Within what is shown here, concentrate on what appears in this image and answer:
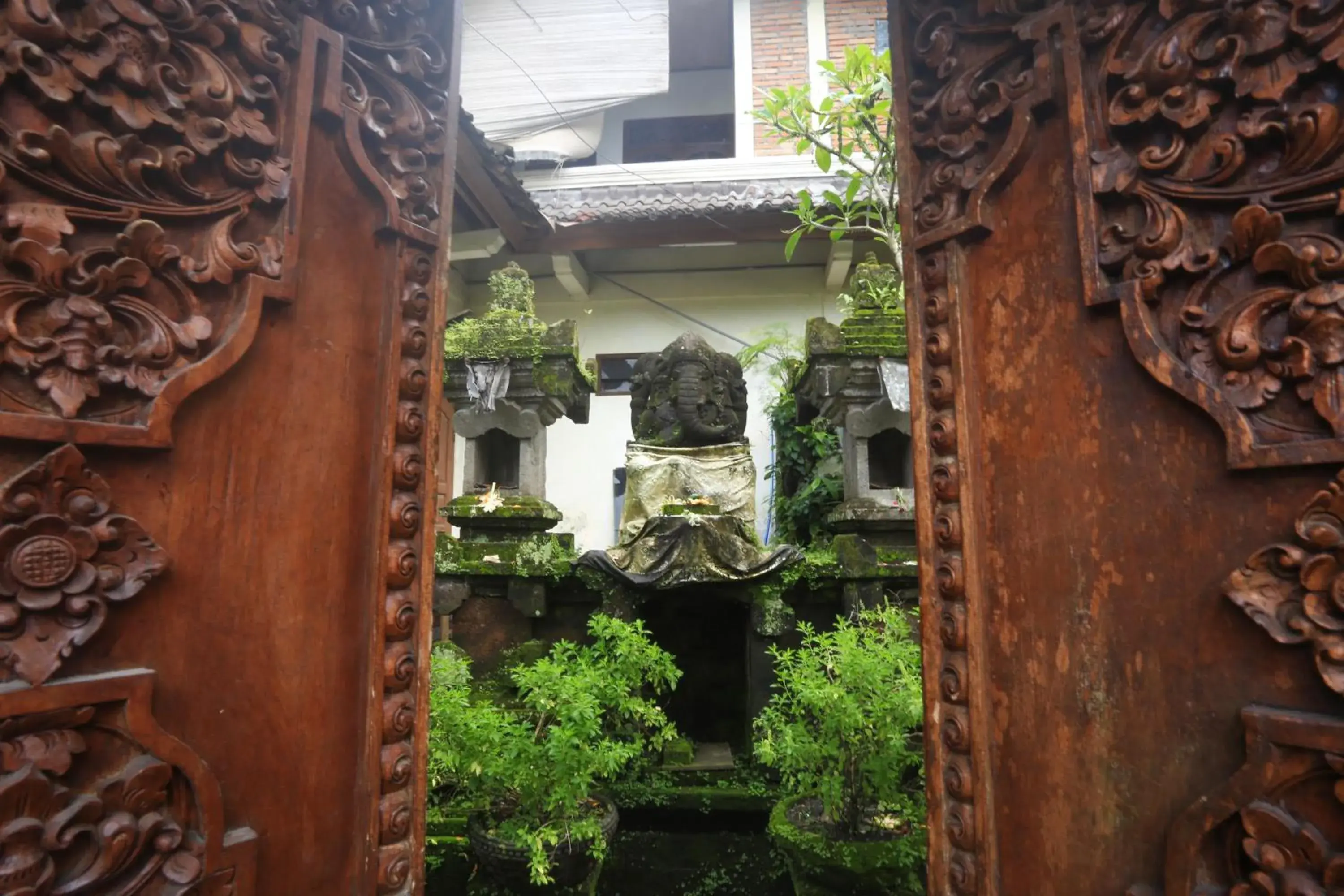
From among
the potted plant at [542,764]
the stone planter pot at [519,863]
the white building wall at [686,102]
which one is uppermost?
the white building wall at [686,102]

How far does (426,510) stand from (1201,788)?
183 centimetres

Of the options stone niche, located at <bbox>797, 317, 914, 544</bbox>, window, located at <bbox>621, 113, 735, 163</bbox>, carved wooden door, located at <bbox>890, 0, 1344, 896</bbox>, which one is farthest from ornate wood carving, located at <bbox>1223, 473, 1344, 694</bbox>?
window, located at <bbox>621, 113, 735, 163</bbox>

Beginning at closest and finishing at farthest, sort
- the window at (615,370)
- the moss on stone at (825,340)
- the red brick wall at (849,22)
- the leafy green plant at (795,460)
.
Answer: the moss on stone at (825,340)
the leafy green plant at (795,460)
the red brick wall at (849,22)
the window at (615,370)

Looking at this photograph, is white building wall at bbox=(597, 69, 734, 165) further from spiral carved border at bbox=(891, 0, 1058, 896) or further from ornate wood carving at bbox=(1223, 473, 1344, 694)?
ornate wood carving at bbox=(1223, 473, 1344, 694)

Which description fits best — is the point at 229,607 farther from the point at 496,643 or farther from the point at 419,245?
the point at 496,643

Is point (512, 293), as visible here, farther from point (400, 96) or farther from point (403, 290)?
point (403, 290)

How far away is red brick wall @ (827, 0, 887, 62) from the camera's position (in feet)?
33.7

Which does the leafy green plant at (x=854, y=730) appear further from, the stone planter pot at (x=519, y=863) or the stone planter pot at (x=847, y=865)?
the stone planter pot at (x=519, y=863)

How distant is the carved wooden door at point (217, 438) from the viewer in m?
1.39

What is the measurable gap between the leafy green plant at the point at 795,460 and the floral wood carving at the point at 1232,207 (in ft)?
14.4

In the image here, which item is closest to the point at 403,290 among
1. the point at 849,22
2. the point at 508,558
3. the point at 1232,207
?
the point at 1232,207

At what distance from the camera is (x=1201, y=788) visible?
1.51m

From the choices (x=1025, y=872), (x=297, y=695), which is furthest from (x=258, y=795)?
(x=1025, y=872)

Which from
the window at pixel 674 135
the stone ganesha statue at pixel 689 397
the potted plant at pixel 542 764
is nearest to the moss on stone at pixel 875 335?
the stone ganesha statue at pixel 689 397
